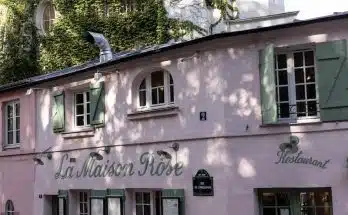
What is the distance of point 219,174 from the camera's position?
11812mm

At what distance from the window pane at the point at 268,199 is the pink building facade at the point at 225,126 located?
0.07 feet

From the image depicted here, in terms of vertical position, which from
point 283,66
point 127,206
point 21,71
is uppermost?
point 21,71

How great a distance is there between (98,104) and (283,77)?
16.5ft

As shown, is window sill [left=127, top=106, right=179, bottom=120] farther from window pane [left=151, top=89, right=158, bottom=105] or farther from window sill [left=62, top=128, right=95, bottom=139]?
window sill [left=62, top=128, right=95, bottom=139]

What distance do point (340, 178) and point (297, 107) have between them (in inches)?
64.8

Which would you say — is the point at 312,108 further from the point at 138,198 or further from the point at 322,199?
the point at 138,198

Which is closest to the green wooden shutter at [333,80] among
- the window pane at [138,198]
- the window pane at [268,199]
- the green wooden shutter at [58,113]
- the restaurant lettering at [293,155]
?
the restaurant lettering at [293,155]

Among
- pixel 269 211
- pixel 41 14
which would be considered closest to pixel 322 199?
pixel 269 211

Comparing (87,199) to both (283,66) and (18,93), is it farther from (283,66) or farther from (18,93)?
(283,66)

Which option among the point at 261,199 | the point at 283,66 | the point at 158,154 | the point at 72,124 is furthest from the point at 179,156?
the point at 72,124

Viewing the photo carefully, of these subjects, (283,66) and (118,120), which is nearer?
(283,66)

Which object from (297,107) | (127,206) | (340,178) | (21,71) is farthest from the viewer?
(21,71)

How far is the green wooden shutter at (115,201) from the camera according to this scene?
13.8 metres

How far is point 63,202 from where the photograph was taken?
15469 mm
